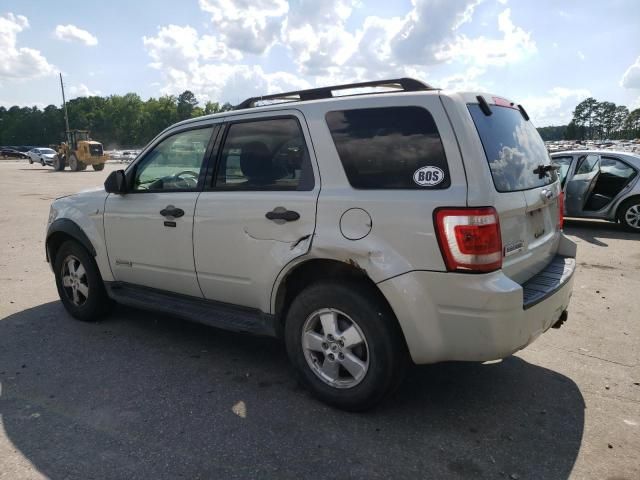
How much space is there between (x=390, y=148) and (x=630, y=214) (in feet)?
27.7

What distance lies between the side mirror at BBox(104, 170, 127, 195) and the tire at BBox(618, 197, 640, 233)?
9008mm

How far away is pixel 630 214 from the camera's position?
9.44 meters

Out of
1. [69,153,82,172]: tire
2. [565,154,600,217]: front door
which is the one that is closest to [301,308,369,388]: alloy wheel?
[565,154,600,217]: front door

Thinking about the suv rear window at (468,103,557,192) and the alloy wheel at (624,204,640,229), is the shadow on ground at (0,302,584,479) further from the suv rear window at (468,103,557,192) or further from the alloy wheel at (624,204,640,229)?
the alloy wheel at (624,204,640,229)

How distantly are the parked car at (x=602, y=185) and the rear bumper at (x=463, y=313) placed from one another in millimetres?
7823

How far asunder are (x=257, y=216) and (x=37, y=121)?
134622 mm

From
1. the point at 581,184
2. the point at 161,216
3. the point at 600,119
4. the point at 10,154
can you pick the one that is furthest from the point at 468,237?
the point at 600,119

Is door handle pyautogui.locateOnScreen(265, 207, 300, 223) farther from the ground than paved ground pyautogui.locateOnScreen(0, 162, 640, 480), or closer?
farther from the ground

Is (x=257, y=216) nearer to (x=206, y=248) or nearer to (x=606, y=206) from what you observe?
(x=206, y=248)

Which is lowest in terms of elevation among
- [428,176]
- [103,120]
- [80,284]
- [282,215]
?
[80,284]

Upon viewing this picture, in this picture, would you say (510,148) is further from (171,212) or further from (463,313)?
(171,212)

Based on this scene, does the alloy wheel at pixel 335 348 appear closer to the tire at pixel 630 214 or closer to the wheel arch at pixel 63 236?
the wheel arch at pixel 63 236

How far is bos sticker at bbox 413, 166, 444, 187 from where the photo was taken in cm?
277

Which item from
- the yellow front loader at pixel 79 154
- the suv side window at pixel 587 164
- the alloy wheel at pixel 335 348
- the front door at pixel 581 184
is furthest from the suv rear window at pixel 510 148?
the yellow front loader at pixel 79 154
